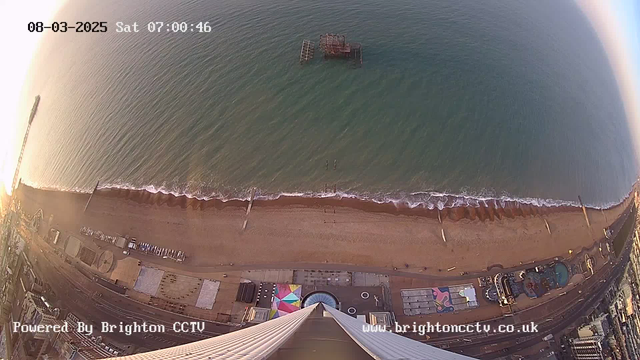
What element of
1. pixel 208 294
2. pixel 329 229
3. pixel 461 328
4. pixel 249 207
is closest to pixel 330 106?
pixel 249 207

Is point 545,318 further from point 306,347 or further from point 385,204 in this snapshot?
point 306,347

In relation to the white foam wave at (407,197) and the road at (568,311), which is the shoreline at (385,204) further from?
the road at (568,311)

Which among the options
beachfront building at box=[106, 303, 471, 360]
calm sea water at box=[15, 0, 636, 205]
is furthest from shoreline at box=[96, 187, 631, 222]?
beachfront building at box=[106, 303, 471, 360]

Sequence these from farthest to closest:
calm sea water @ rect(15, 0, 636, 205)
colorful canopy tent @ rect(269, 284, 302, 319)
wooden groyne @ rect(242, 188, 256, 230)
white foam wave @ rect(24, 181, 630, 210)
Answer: calm sea water @ rect(15, 0, 636, 205) → white foam wave @ rect(24, 181, 630, 210) → wooden groyne @ rect(242, 188, 256, 230) → colorful canopy tent @ rect(269, 284, 302, 319)

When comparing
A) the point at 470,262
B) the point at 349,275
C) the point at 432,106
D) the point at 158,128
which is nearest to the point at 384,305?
the point at 349,275

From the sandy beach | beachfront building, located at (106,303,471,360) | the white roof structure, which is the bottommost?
beachfront building, located at (106,303,471,360)

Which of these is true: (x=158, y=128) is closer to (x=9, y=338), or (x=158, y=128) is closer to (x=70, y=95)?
(x=70, y=95)

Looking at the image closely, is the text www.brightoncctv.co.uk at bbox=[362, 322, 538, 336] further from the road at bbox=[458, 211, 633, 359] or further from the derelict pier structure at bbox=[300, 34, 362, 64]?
the derelict pier structure at bbox=[300, 34, 362, 64]
